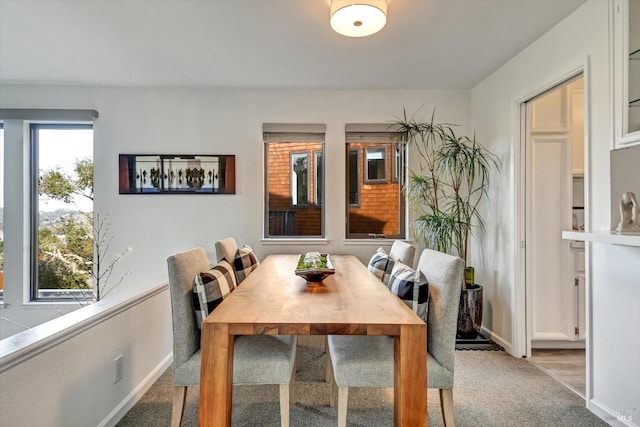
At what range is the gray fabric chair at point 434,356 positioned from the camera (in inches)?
57.2

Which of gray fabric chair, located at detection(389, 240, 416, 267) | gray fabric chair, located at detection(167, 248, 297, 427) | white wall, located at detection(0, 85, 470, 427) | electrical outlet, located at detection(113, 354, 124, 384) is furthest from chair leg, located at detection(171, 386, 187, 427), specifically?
white wall, located at detection(0, 85, 470, 427)

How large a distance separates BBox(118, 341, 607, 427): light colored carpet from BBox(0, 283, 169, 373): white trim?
0.63 metres

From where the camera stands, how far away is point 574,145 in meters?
2.77

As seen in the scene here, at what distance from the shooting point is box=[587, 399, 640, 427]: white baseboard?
1.69 meters

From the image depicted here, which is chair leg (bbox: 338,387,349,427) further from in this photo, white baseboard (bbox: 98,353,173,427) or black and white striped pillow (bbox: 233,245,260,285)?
white baseboard (bbox: 98,353,173,427)

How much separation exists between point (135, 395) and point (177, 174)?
2094mm

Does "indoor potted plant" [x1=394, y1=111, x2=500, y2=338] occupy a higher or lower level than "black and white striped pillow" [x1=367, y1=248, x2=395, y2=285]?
higher

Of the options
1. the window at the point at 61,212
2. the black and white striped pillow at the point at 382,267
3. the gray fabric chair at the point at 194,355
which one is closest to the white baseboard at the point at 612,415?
the black and white striped pillow at the point at 382,267

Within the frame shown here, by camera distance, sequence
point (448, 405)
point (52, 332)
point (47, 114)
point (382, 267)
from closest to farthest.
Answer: point (52, 332), point (448, 405), point (382, 267), point (47, 114)

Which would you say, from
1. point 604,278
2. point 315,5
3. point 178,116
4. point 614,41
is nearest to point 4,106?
point 178,116

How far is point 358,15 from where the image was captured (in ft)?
6.01

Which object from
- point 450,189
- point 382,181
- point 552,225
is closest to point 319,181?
point 382,181

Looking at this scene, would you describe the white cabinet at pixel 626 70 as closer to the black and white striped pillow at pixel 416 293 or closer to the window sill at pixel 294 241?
the black and white striped pillow at pixel 416 293

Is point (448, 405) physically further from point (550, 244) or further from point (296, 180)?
point (296, 180)
